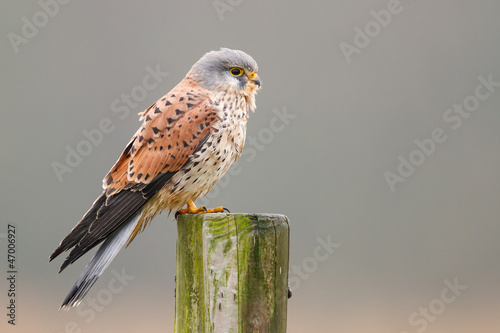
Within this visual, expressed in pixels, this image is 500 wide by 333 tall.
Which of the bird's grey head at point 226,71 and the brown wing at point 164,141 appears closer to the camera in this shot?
the brown wing at point 164,141

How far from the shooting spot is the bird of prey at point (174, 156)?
2.70 meters

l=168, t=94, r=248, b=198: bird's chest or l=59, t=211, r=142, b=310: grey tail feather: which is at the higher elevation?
l=168, t=94, r=248, b=198: bird's chest

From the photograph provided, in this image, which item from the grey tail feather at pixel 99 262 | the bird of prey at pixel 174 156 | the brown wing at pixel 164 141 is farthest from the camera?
the brown wing at pixel 164 141

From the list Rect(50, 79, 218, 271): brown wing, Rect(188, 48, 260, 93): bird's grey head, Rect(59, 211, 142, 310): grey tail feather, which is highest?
Rect(188, 48, 260, 93): bird's grey head

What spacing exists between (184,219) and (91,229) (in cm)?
58

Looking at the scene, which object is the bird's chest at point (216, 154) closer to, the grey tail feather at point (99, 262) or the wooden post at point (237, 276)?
the grey tail feather at point (99, 262)

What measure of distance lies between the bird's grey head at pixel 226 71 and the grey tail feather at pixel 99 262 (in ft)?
2.87

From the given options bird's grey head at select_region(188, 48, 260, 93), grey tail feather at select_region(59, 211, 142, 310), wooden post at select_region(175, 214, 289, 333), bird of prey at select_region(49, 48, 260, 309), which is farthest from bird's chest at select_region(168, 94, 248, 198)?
wooden post at select_region(175, 214, 289, 333)

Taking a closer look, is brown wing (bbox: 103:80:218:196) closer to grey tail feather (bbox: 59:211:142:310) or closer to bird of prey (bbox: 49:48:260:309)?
bird of prey (bbox: 49:48:260:309)

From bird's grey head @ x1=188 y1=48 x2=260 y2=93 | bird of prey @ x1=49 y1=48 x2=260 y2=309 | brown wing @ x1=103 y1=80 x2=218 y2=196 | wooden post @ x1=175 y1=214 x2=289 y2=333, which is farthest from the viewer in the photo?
bird's grey head @ x1=188 y1=48 x2=260 y2=93

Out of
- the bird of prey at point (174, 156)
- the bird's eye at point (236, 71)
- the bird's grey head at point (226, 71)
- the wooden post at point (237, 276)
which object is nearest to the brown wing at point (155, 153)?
the bird of prey at point (174, 156)

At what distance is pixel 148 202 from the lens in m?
2.87

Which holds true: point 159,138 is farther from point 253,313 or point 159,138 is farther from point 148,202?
point 253,313

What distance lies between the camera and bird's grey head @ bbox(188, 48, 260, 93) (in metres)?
3.08
